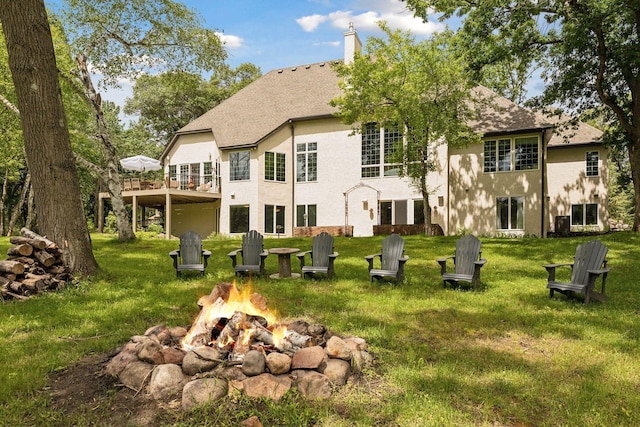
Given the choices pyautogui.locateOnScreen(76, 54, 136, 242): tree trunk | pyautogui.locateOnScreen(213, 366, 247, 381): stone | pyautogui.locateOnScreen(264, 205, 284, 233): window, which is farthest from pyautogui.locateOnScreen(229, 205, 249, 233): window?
pyautogui.locateOnScreen(213, 366, 247, 381): stone

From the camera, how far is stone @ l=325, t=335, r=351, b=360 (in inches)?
160

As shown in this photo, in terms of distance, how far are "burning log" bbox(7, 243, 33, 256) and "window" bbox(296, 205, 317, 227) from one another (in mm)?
16597

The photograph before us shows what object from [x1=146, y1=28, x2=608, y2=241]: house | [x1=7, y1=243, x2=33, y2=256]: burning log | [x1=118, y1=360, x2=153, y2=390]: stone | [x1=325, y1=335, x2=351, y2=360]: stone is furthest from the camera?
[x1=146, y1=28, x2=608, y2=241]: house

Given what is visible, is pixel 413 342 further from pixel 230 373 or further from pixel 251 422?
pixel 251 422

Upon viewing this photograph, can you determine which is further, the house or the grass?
the house

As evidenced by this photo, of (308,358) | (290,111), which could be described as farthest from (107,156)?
(308,358)

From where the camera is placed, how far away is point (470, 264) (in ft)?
27.3

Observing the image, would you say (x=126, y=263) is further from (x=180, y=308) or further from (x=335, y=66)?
(x=335, y=66)

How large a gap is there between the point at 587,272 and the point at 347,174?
16.9 metres

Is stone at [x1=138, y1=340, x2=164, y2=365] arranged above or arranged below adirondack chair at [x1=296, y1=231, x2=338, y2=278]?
below

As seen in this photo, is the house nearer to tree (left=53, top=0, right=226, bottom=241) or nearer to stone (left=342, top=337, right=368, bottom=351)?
tree (left=53, top=0, right=226, bottom=241)

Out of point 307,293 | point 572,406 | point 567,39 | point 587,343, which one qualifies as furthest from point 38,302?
point 567,39

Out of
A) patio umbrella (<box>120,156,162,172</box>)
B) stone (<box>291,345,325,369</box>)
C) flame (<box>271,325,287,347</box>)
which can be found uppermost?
patio umbrella (<box>120,156,162,172</box>)

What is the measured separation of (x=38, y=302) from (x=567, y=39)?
17.7m
